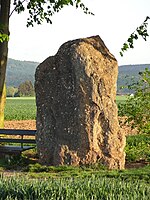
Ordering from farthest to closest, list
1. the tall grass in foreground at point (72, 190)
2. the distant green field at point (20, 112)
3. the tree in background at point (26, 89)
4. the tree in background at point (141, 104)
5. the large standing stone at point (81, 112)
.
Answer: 1. the tree in background at point (26, 89)
2. the distant green field at point (20, 112)
3. the tree in background at point (141, 104)
4. the large standing stone at point (81, 112)
5. the tall grass in foreground at point (72, 190)

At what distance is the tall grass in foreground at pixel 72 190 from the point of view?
22.7ft

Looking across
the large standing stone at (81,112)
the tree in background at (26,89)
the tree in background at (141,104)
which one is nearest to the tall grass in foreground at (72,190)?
the large standing stone at (81,112)

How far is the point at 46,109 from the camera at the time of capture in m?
12.4

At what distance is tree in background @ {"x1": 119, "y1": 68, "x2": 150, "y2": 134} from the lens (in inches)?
582

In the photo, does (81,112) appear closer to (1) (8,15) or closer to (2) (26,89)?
(1) (8,15)

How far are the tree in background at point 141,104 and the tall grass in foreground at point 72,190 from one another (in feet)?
23.4

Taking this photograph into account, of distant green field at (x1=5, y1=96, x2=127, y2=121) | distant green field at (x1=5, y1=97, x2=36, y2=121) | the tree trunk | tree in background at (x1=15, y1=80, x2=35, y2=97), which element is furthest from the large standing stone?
tree in background at (x1=15, y1=80, x2=35, y2=97)

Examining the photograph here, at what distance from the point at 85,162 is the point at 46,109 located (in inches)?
59.7

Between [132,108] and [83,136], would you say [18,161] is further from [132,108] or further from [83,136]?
[132,108]

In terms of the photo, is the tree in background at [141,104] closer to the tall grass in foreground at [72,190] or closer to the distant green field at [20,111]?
the distant green field at [20,111]

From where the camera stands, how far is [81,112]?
1172 centimetres

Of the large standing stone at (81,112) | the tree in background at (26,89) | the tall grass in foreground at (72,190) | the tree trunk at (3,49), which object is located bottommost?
the tall grass in foreground at (72,190)

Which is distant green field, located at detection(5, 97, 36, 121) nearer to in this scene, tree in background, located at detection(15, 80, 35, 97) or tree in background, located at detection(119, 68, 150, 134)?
tree in background, located at detection(119, 68, 150, 134)

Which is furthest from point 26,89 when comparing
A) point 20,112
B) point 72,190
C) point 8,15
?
point 72,190
